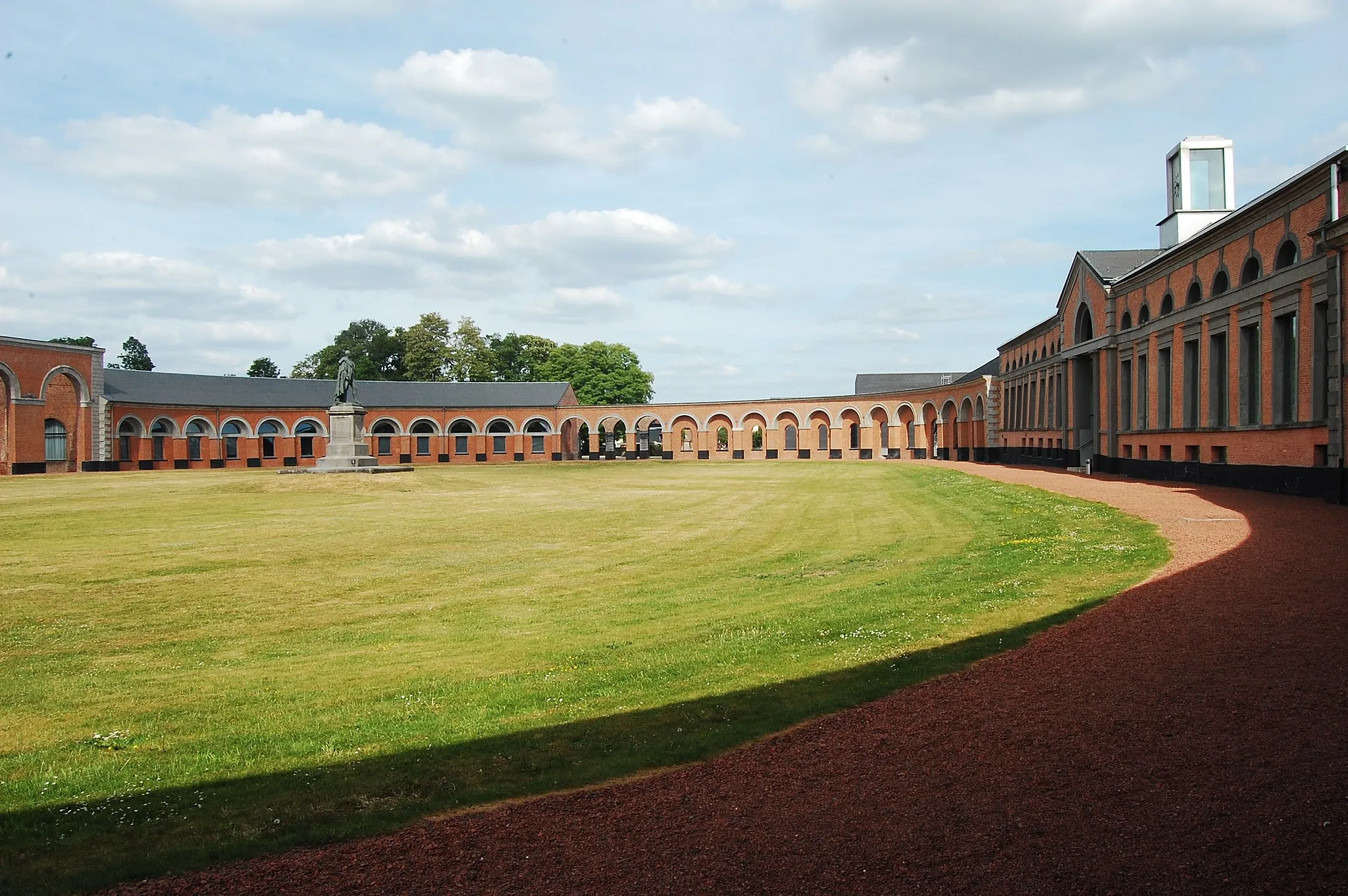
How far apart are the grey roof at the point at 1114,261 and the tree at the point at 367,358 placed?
8115cm

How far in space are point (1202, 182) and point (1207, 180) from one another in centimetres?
19

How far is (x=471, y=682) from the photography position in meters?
8.16

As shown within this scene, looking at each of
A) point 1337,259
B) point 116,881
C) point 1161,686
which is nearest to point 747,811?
point 116,881

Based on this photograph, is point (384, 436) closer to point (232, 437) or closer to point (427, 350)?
point (232, 437)

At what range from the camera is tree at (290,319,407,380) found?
105312 mm

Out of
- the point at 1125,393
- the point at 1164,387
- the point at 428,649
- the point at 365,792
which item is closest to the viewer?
the point at 365,792

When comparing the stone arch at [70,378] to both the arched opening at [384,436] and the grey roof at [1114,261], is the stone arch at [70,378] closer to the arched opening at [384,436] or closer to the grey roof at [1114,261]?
the arched opening at [384,436]

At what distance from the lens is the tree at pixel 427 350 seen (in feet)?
319

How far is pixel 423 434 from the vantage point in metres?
76.1

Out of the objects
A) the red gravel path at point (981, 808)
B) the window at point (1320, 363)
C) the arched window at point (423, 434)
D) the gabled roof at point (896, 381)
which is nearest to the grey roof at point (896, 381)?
the gabled roof at point (896, 381)

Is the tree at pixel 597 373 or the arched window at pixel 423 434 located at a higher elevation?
the tree at pixel 597 373

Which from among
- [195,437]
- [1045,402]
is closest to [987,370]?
[1045,402]

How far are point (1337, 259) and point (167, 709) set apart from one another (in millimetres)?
21037

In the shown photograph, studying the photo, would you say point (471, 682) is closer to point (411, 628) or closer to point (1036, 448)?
point (411, 628)
